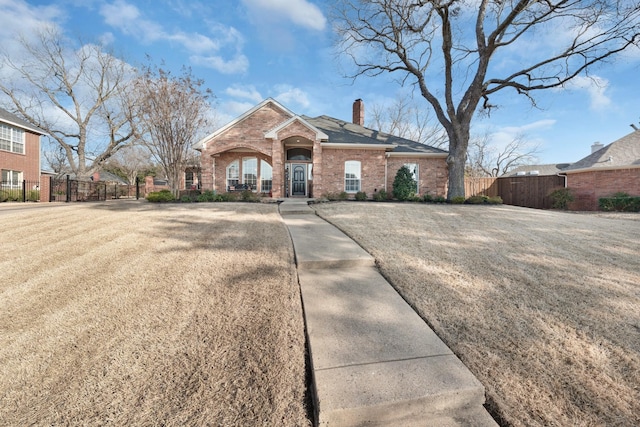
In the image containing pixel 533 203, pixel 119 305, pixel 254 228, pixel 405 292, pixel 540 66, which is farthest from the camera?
pixel 533 203

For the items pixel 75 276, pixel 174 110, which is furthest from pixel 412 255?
pixel 174 110

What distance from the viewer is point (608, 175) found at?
14.1m

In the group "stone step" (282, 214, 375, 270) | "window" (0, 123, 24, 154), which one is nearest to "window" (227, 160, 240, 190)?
"stone step" (282, 214, 375, 270)

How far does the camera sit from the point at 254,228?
6.14 meters

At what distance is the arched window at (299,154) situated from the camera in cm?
1569

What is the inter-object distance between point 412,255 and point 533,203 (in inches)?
604

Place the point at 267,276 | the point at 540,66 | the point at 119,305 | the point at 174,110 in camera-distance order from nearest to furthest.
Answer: the point at 119,305
the point at 267,276
the point at 174,110
the point at 540,66

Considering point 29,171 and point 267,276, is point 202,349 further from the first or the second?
point 29,171

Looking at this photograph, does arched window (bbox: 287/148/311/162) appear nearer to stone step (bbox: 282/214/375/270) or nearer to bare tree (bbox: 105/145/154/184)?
stone step (bbox: 282/214/375/270)

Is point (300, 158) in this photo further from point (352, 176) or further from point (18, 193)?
point (18, 193)

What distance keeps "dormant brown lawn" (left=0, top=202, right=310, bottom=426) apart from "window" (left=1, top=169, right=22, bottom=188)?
19390 mm

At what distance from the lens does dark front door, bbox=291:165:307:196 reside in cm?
1574

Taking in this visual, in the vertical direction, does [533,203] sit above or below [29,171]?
below

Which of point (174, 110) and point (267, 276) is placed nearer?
point (267, 276)
